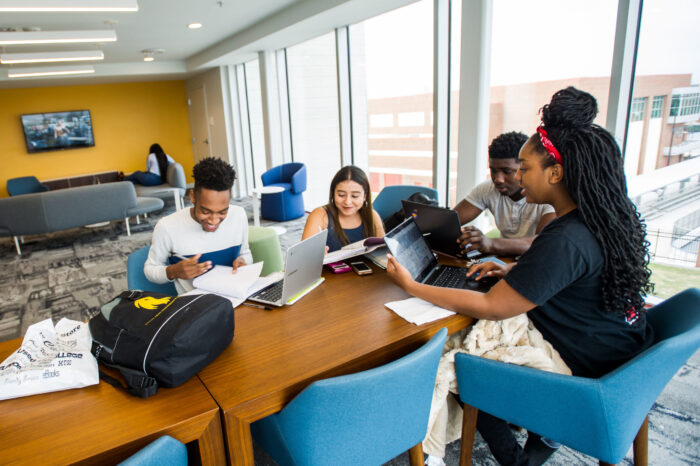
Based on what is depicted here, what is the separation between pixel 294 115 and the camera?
698cm

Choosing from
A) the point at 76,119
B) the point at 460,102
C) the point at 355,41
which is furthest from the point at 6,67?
the point at 460,102

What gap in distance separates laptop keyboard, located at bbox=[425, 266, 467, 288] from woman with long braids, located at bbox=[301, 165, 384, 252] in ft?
2.02

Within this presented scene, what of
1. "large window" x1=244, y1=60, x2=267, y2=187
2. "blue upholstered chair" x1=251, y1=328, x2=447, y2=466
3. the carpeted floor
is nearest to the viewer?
"blue upholstered chair" x1=251, y1=328, x2=447, y2=466

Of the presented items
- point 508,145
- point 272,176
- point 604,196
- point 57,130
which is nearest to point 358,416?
point 604,196

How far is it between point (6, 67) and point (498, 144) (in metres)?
9.03

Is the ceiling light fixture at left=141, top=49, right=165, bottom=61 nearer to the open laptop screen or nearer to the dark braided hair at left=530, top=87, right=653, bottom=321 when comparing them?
the open laptop screen

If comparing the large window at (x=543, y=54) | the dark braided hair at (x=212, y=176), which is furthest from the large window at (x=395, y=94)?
the dark braided hair at (x=212, y=176)

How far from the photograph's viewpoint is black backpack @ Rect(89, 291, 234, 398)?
111cm

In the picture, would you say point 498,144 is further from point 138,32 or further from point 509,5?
point 138,32

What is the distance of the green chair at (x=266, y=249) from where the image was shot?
2825 millimetres

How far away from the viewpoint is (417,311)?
1.51 meters

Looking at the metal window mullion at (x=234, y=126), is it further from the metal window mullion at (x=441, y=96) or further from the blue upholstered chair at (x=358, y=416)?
the blue upholstered chair at (x=358, y=416)

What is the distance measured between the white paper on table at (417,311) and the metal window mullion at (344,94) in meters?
4.32

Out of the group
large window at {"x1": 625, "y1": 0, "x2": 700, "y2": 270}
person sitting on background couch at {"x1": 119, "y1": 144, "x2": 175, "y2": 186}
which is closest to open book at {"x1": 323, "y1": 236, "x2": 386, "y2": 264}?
large window at {"x1": 625, "y1": 0, "x2": 700, "y2": 270}
